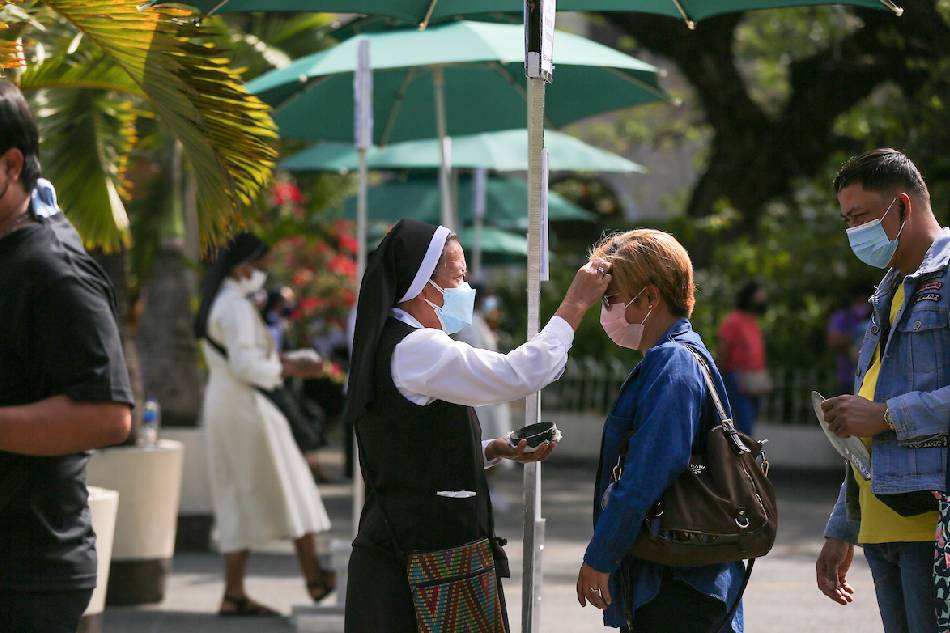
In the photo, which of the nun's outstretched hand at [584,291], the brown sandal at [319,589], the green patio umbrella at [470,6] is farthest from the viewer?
the brown sandal at [319,589]

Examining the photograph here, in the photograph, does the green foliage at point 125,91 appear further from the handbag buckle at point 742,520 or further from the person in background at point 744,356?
the person in background at point 744,356

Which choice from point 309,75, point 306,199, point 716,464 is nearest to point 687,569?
point 716,464

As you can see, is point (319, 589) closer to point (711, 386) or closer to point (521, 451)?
point (521, 451)

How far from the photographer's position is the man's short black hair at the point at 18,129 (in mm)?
3217

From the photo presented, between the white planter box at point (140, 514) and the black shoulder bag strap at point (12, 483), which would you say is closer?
the black shoulder bag strap at point (12, 483)

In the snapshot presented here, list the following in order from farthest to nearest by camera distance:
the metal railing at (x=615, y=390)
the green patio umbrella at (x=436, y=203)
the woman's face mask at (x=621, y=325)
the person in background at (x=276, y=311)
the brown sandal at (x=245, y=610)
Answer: the metal railing at (x=615, y=390), the green patio umbrella at (x=436, y=203), the person in background at (x=276, y=311), the brown sandal at (x=245, y=610), the woman's face mask at (x=621, y=325)

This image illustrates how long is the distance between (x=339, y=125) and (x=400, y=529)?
600cm

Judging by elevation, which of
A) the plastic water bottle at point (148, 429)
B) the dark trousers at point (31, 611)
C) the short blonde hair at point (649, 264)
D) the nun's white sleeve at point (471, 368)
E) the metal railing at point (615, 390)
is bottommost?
the metal railing at point (615, 390)

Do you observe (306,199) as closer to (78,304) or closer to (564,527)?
(564,527)

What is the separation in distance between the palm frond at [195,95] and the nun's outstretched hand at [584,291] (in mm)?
2593

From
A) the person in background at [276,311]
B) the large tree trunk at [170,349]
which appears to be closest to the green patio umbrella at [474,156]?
the person in background at [276,311]

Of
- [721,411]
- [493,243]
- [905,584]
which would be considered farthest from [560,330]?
[493,243]

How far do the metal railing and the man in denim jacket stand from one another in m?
12.6

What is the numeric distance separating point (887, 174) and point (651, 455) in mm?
1052
